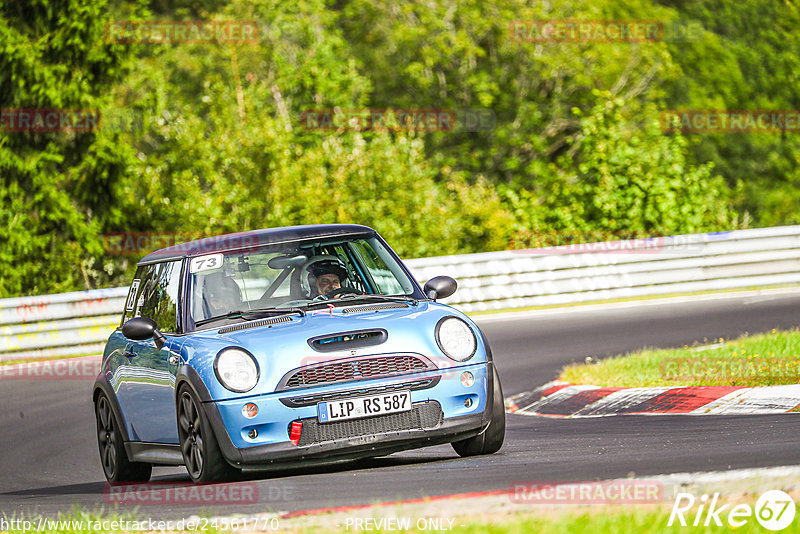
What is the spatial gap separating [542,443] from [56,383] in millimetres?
8145

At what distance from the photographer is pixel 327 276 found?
8.25m

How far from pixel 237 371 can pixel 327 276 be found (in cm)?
146

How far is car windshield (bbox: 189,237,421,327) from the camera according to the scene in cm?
785

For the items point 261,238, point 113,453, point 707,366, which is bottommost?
point 113,453

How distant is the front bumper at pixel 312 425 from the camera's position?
271 inches

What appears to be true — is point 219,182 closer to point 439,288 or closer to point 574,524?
point 439,288

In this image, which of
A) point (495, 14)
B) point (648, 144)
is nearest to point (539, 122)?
point (495, 14)

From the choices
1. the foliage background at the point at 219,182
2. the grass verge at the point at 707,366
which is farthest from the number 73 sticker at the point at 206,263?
the foliage background at the point at 219,182

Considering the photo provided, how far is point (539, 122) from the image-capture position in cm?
4016

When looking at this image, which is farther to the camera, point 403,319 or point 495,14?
point 495,14

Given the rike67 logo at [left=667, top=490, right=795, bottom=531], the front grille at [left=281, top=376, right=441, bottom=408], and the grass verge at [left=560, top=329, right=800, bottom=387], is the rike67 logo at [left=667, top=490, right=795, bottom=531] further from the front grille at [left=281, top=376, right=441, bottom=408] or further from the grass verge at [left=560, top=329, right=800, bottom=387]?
the grass verge at [left=560, top=329, right=800, bottom=387]

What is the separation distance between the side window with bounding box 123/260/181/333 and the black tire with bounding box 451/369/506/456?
2.04m

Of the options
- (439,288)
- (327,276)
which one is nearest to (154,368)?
(327,276)

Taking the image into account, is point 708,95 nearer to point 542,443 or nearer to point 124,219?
point 124,219
